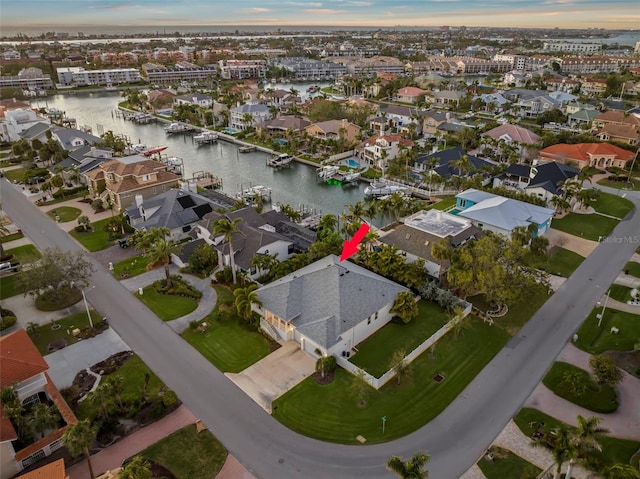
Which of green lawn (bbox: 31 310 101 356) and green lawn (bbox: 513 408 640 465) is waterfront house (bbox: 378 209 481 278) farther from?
green lawn (bbox: 31 310 101 356)

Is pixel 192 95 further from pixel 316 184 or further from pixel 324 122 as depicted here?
pixel 316 184

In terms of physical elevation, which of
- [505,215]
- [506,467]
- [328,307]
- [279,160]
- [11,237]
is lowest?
[506,467]

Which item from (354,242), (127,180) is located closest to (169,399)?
(354,242)

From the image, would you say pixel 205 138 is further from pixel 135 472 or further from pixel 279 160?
pixel 135 472

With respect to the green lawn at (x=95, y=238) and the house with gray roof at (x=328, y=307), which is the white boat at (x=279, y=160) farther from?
the house with gray roof at (x=328, y=307)

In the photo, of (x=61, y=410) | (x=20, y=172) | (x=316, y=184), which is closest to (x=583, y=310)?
A: (x=61, y=410)

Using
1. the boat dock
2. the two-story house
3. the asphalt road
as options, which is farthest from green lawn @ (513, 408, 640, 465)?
the boat dock
